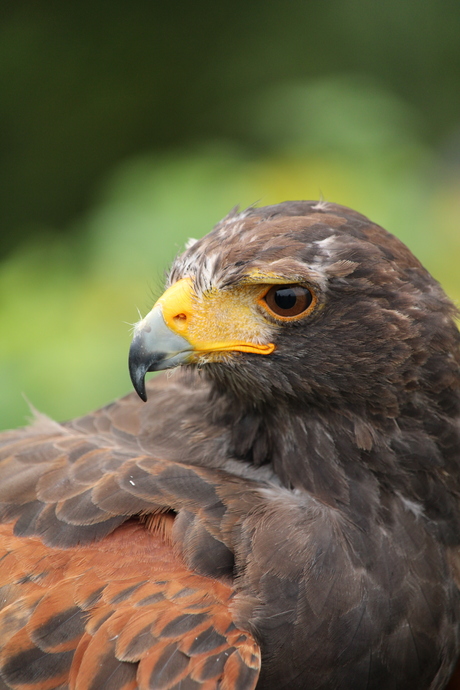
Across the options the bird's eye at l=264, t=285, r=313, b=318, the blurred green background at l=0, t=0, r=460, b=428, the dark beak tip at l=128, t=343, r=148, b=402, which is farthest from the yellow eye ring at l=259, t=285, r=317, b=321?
the blurred green background at l=0, t=0, r=460, b=428

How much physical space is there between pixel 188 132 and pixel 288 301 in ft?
20.2

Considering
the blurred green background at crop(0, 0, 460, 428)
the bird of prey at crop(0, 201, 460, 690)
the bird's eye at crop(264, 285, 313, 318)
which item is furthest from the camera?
the blurred green background at crop(0, 0, 460, 428)

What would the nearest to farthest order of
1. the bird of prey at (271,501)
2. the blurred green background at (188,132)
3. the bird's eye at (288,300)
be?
the bird of prey at (271,501) → the bird's eye at (288,300) → the blurred green background at (188,132)

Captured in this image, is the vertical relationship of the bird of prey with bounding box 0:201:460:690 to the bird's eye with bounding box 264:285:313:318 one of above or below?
below

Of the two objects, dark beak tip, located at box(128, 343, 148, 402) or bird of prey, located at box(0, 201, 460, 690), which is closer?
bird of prey, located at box(0, 201, 460, 690)

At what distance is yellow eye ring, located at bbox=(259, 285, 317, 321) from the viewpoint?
296cm

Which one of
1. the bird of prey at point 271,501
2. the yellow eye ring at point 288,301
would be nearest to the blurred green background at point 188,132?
the bird of prey at point 271,501

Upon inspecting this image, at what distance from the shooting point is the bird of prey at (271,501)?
2.76 meters

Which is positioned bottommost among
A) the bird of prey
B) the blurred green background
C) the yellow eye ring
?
the bird of prey

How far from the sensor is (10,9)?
7.91 meters

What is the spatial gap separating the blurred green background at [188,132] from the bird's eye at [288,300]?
107 inches

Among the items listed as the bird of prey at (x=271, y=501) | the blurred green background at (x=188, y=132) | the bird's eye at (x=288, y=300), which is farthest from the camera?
the blurred green background at (x=188, y=132)

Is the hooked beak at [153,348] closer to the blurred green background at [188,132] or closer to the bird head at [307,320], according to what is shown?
the bird head at [307,320]

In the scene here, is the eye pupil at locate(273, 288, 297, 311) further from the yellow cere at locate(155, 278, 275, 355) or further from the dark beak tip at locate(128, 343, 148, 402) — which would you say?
the dark beak tip at locate(128, 343, 148, 402)
